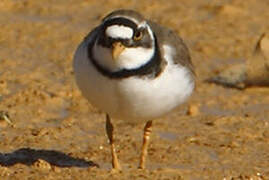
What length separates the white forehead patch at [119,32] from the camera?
6383 mm

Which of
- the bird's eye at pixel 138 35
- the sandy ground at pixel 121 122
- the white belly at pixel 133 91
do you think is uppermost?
the bird's eye at pixel 138 35

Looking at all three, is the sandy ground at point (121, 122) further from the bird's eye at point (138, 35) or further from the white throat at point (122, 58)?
the bird's eye at point (138, 35)

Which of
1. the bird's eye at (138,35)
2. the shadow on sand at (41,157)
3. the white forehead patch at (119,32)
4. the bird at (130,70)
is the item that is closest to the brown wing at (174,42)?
the bird at (130,70)

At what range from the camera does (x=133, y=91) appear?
21.4 ft

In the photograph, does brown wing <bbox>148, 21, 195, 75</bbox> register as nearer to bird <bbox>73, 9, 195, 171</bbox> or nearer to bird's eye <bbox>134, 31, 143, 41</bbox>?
bird <bbox>73, 9, 195, 171</bbox>

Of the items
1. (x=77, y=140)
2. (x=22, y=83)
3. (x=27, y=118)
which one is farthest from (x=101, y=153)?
(x=22, y=83)

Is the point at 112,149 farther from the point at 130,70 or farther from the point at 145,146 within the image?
the point at 130,70

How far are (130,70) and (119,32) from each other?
10.3 inches

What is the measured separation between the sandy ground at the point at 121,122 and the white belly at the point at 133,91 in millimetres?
436

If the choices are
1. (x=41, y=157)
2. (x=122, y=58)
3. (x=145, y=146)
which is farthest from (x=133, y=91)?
(x=41, y=157)

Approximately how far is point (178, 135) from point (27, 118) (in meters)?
1.29

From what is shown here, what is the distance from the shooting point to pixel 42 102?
874 centimetres

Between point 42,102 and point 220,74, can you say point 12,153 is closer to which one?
point 42,102

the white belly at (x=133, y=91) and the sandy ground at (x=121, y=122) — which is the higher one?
the white belly at (x=133, y=91)
